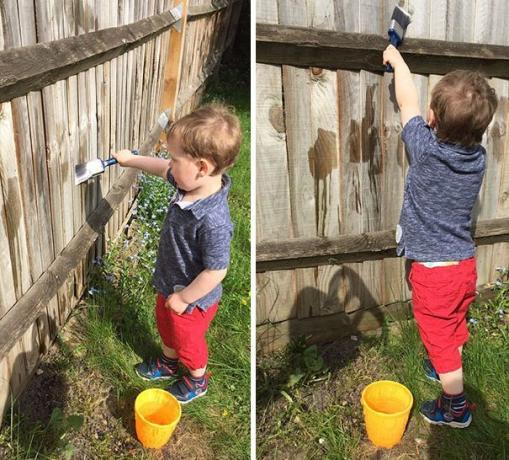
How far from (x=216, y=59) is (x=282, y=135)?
6363 millimetres

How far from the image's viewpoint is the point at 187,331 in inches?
110

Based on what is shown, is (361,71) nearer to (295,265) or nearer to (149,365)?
(295,265)

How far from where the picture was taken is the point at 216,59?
8.77 m

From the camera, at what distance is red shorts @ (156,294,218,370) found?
2787mm

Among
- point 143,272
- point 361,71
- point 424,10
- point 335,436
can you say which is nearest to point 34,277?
point 143,272

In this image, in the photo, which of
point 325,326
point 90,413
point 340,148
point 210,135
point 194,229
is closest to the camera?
point 210,135

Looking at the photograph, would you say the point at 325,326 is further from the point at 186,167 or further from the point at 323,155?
the point at 186,167

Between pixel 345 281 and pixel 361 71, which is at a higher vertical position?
pixel 361 71

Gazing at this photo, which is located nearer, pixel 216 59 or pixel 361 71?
pixel 361 71

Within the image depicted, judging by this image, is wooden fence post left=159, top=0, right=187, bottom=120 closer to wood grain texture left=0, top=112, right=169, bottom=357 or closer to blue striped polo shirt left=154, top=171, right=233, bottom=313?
wood grain texture left=0, top=112, right=169, bottom=357

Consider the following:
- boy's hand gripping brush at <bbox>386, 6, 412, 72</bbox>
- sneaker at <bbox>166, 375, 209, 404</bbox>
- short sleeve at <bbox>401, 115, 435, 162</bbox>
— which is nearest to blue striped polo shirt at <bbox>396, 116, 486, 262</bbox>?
short sleeve at <bbox>401, 115, 435, 162</bbox>

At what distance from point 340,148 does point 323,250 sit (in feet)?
1.66

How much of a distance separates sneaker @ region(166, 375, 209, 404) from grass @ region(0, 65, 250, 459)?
0.04 metres

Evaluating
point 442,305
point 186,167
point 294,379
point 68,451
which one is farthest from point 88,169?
point 442,305
